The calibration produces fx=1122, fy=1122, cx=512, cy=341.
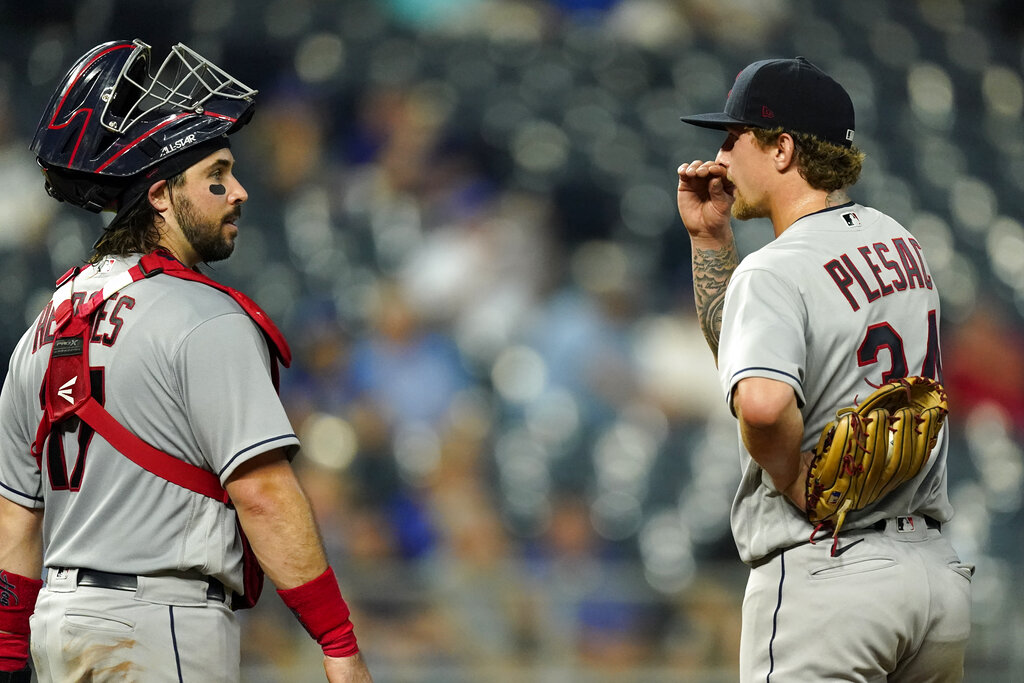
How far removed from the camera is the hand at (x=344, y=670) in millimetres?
1754

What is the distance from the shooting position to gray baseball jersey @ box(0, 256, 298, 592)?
1749 millimetres

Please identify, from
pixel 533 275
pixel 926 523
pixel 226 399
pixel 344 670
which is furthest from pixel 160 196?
pixel 533 275

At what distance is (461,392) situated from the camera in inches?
205

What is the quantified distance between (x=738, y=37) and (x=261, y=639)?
14.0 ft

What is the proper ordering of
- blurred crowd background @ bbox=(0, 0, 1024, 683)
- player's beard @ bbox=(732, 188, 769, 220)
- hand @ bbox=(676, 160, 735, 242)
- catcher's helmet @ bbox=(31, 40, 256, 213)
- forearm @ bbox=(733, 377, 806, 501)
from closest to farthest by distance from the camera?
1. forearm @ bbox=(733, 377, 806, 501)
2. catcher's helmet @ bbox=(31, 40, 256, 213)
3. player's beard @ bbox=(732, 188, 769, 220)
4. hand @ bbox=(676, 160, 735, 242)
5. blurred crowd background @ bbox=(0, 0, 1024, 683)

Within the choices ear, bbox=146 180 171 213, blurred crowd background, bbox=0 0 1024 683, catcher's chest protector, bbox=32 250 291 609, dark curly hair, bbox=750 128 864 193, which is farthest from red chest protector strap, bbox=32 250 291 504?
blurred crowd background, bbox=0 0 1024 683

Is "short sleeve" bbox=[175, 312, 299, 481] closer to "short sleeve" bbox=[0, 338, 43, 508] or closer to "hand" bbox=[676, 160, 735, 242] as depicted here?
"short sleeve" bbox=[0, 338, 43, 508]

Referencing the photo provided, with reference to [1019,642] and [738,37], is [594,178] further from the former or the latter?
[1019,642]

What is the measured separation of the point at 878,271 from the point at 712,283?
1.42 feet

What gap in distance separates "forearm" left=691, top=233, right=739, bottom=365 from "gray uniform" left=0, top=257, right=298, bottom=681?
88 centimetres

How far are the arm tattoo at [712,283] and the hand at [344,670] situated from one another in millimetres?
920

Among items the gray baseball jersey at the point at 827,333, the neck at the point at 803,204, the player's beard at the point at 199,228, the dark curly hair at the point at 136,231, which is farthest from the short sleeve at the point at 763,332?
the dark curly hair at the point at 136,231

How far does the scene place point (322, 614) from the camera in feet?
5.83

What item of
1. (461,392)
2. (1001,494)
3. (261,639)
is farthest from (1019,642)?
(261,639)
